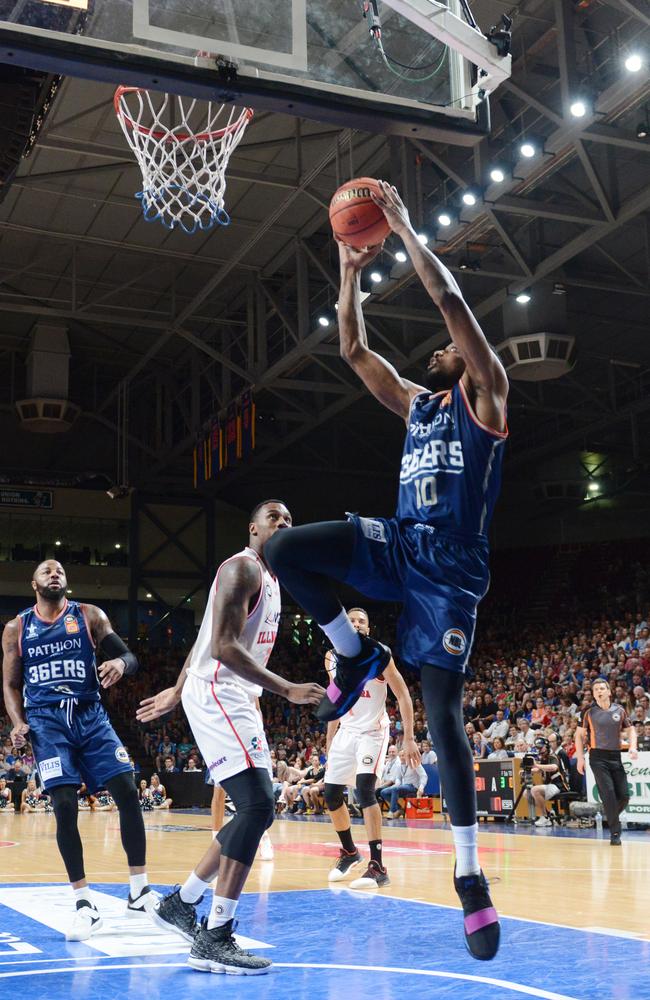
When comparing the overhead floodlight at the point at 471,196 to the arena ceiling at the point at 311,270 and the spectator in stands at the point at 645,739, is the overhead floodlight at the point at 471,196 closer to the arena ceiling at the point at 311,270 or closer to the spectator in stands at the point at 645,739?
the arena ceiling at the point at 311,270

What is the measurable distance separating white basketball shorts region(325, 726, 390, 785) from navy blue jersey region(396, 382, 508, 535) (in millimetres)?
5401

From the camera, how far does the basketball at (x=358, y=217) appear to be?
177 inches

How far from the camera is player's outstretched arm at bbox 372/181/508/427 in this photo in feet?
12.5

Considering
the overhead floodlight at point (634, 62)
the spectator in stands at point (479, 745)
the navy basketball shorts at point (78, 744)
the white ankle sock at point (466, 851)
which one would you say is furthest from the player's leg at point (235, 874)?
the spectator in stands at point (479, 745)

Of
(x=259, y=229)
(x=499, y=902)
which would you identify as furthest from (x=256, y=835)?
(x=259, y=229)

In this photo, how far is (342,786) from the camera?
9031 mm

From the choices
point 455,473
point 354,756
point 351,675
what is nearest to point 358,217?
point 455,473

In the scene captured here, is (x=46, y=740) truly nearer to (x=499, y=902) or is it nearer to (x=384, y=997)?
(x=384, y=997)

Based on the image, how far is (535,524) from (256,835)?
32.2m

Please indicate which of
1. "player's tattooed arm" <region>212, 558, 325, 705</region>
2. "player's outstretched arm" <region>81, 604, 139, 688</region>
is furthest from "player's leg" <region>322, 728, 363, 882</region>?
"player's tattooed arm" <region>212, 558, 325, 705</region>

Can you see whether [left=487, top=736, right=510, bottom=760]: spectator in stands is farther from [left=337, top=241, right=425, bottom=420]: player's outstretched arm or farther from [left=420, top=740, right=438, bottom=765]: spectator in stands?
[left=337, top=241, right=425, bottom=420]: player's outstretched arm

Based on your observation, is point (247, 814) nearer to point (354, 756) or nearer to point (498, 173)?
point (354, 756)

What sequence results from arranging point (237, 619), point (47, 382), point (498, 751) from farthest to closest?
point (47, 382)
point (498, 751)
point (237, 619)

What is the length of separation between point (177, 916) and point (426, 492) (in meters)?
3.11
